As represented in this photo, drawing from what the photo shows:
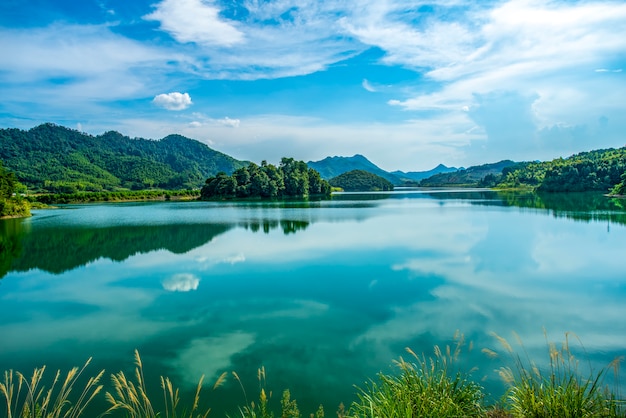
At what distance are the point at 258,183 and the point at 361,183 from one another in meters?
103

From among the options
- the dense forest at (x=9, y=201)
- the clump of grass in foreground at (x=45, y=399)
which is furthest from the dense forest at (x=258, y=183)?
the clump of grass in foreground at (x=45, y=399)

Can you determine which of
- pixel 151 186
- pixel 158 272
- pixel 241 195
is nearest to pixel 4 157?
pixel 151 186

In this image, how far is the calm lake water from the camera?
8.06 m

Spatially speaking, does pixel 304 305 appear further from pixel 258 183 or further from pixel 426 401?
pixel 258 183

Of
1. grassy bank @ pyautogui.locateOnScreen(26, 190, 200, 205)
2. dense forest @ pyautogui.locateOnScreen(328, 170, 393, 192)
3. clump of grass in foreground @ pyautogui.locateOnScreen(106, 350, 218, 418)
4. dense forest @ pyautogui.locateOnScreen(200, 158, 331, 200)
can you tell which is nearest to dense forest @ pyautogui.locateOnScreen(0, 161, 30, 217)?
grassy bank @ pyautogui.locateOnScreen(26, 190, 200, 205)

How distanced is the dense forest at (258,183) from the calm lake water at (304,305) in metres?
64.8

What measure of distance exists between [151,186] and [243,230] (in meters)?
132

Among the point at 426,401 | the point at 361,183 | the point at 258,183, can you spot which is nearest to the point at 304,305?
the point at 426,401

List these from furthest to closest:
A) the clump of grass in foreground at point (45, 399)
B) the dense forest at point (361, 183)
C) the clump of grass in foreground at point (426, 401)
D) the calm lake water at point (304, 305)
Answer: the dense forest at point (361, 183) → the calm lake water at point (304, 305) → the clump of grass in foreground at point (426, 401) → the clump of grass in foreground at point (45, 399)

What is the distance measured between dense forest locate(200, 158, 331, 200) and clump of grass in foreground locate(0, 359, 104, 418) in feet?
268

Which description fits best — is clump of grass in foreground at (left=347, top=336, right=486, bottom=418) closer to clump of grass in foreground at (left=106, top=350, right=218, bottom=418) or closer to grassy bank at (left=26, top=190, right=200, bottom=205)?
clump of grass in foreground at (left=106, top=350, right=218, bottom=418)

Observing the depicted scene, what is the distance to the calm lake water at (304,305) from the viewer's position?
8.06 meters

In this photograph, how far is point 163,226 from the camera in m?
33.3

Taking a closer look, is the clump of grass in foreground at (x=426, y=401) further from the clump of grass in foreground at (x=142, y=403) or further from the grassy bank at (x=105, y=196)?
the grassy bank at (x=105, y=196)
